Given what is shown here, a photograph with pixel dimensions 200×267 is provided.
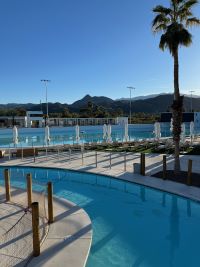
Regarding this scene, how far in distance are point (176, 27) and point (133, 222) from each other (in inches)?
318

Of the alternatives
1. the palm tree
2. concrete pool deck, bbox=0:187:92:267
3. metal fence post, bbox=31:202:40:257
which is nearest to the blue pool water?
concrete pool deck, bbox=0:187:92:267

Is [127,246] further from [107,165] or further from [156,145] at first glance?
[156,145]

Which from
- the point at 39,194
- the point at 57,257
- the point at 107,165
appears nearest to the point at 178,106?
the point at 107,165

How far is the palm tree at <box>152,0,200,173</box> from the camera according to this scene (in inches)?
477

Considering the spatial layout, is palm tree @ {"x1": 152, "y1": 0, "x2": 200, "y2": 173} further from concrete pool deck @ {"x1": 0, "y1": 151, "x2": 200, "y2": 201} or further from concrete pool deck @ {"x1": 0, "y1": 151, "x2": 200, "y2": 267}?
concrete pool deck @ {"x1": 0, "y1": 151, "x2": 200, "y2": 267}

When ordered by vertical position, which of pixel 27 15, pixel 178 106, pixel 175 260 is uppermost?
pixel 27 15

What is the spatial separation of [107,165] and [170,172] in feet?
11.1

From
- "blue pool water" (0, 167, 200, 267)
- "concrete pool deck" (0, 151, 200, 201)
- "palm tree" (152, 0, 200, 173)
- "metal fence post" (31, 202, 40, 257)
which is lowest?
"blue pool water" (0, 167, 200, 267)

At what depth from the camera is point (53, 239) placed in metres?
6.61

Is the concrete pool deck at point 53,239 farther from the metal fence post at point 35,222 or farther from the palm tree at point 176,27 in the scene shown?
the palm tree at point 176,27

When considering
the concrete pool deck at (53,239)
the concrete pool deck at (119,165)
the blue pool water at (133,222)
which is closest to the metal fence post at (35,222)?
the concrete pool deck at (53,239)

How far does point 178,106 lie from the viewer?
12547mm

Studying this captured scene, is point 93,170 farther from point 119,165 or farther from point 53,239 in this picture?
point 53,239

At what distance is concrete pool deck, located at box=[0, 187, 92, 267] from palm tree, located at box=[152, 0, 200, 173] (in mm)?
6326
